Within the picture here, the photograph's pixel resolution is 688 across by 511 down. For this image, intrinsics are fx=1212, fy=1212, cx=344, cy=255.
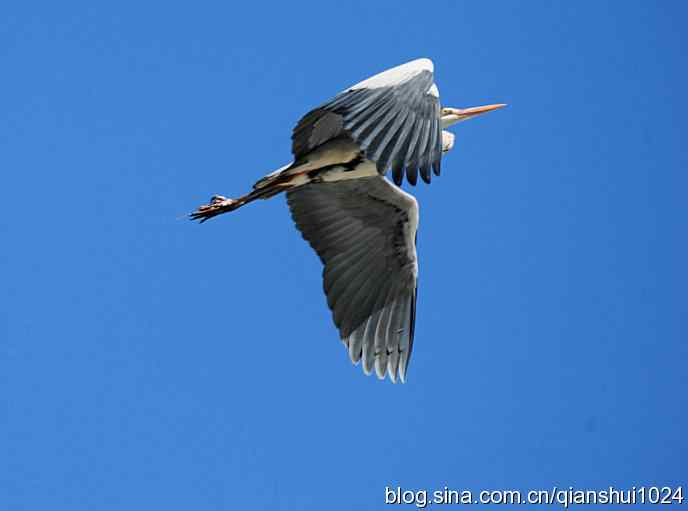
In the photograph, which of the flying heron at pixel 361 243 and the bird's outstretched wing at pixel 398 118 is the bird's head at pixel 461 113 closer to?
the flying heron at pixel 361 243

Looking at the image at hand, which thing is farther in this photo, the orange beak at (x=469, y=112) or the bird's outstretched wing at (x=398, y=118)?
the orange beak at (x=469, y=112)

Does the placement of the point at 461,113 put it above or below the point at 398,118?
above

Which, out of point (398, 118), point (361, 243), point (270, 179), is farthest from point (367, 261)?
point (398, 118)

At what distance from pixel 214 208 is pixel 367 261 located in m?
1.16

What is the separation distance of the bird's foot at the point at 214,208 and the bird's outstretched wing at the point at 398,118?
1282mm

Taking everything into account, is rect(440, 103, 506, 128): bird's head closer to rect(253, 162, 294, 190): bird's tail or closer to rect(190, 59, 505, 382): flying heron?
rect(190, 59, 505, 382): flying heron

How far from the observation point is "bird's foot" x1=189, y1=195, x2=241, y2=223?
302 inches

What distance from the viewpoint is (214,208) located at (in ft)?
25.3

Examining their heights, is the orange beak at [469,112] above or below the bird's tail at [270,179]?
above

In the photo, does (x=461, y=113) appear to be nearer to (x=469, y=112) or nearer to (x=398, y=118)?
(x=469, y=112)

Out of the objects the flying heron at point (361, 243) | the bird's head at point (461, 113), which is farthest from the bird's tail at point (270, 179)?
the bird's head at point (461, 113)

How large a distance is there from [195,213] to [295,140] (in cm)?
92

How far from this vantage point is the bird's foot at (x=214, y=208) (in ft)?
25.2

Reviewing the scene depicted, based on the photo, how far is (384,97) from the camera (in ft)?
20.0
